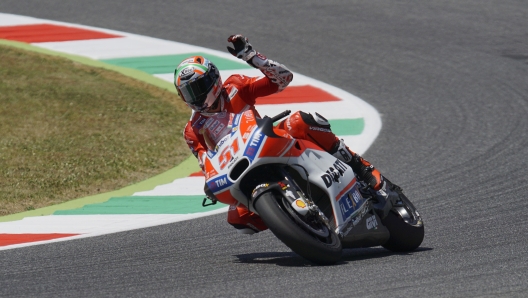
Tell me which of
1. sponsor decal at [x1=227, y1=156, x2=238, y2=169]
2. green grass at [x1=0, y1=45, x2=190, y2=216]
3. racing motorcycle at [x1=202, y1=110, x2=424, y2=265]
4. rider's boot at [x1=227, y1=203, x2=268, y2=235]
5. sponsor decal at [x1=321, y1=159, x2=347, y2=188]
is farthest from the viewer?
green grass at [x1=0, y1=45, x2=190, y2=216]

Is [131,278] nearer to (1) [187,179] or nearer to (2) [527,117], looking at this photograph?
(1) [187,179]

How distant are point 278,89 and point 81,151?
4.32 meters

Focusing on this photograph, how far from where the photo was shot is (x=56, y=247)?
692cm

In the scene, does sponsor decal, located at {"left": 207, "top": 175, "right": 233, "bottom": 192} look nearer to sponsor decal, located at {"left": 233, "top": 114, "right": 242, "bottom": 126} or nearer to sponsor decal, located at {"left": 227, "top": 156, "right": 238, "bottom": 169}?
sponsor decal, located at {"left": 227, "top": 156, "right": 238, "bottom": 169}

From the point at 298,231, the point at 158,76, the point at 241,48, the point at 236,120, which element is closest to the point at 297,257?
the point at 298,231

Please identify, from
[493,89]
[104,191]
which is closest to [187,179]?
[104,191]

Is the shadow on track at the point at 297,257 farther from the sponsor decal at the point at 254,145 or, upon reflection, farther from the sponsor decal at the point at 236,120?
the sponsor decal at the point at 236,120

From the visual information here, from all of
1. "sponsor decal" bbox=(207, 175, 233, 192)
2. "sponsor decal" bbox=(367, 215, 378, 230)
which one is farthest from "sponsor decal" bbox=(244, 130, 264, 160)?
"sponsor decal" bbox=(367, 215, 378, 230)

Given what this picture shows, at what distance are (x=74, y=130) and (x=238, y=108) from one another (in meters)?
5.13

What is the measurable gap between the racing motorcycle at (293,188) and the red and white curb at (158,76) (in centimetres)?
197

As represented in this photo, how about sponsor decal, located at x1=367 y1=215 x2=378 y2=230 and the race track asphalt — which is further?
sponsor decal, located at x1=367 y1=215 x2=378 y2=230

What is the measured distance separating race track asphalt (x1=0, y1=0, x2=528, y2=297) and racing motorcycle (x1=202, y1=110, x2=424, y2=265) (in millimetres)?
202

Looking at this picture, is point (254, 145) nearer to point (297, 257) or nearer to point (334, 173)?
point (334, 173)

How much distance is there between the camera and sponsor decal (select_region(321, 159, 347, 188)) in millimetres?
6011
